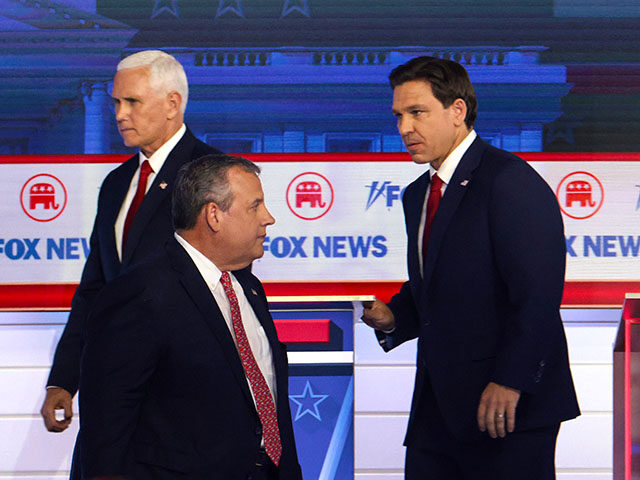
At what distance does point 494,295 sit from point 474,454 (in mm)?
421

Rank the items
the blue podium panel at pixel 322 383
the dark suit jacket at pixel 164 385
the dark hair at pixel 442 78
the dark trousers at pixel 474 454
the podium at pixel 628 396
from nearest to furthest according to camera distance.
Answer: the dark suit jacket at pixel 164 385
the dark trousers at pixel 474 454
the dark hair at pixel 442 78
the podium at pixel 628 396
the blue podium panel at pixel 322 383

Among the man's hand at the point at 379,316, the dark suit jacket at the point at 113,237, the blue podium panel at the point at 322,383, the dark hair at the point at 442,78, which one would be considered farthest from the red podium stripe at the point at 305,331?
the dark hair at the point at 442,78

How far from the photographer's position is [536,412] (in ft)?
7.30

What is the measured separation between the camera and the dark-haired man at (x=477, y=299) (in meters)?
2.14

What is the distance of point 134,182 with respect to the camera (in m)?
2.61

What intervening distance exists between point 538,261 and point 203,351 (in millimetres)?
841

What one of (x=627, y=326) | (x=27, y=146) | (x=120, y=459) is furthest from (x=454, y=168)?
(x=27, y=146)

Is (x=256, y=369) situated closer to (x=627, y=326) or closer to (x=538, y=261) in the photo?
(x=538, y=261)

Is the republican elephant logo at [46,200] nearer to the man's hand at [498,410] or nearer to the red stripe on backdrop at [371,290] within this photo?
the red stripe on backdrop at [371,290]

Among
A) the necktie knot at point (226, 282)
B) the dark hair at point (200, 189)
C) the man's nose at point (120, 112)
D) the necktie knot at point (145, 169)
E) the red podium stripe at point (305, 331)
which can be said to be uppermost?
the man's nose at point (120, 112)

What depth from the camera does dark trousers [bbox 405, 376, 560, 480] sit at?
2248 millimetres

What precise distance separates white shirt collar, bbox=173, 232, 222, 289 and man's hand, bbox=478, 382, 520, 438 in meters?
0.71

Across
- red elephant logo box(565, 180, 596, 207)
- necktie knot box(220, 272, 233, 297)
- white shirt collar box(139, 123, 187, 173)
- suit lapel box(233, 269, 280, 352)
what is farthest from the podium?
white shirt collar box(139, 123, 187, 173)

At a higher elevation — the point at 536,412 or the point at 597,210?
the point at 597,210
